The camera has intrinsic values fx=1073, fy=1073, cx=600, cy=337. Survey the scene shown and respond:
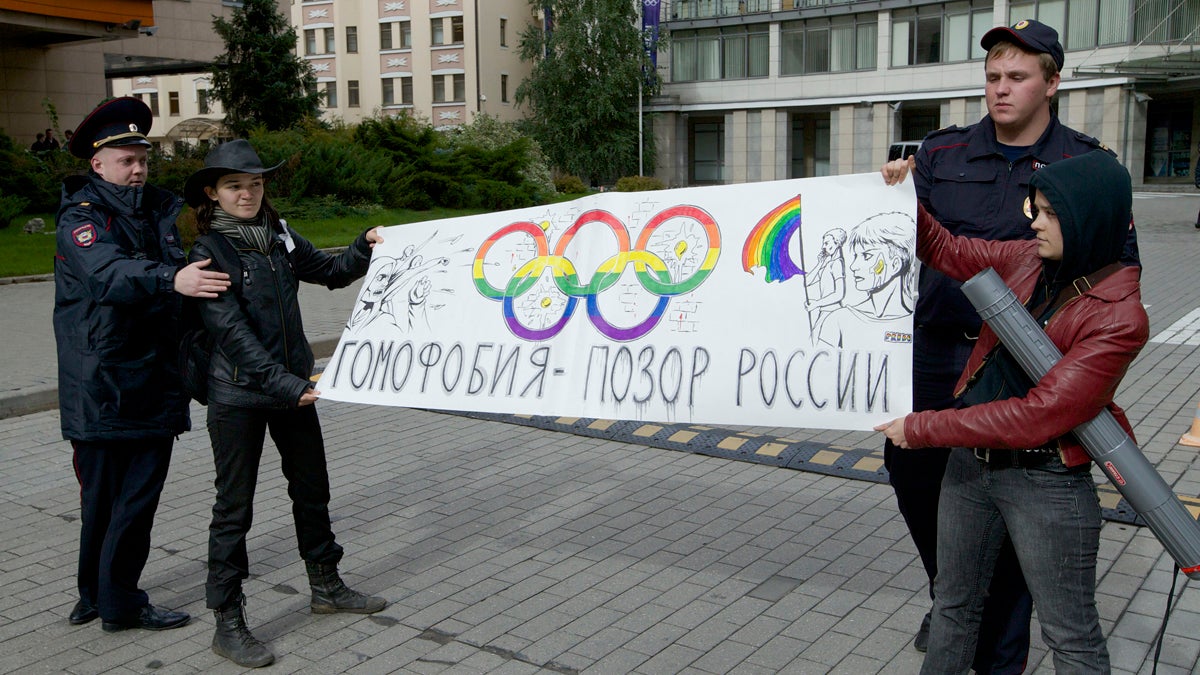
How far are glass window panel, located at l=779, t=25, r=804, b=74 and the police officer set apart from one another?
2201 inches

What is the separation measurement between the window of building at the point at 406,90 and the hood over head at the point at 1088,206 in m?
67.9

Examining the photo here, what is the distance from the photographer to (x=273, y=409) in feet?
14.5

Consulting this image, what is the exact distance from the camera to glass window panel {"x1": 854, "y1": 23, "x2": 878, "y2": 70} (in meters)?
54.8

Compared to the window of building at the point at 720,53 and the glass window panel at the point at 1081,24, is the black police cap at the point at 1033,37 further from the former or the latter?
the window of building at the point at 720,53

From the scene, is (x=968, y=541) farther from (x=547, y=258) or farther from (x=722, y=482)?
(x=722, y=482)

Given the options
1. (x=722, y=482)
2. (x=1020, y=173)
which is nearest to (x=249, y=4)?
(x=722, y=482)

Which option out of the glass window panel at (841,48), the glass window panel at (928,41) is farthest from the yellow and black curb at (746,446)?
the glass window panel at (841,48)

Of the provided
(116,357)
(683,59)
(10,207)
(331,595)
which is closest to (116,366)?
(116,357)

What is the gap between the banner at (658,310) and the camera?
406cm

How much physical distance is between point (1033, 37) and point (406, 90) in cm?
6802

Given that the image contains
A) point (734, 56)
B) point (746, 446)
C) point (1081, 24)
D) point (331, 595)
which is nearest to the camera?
point (331, 595)

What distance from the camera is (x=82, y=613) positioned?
4.79m

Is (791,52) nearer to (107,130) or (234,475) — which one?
(107,130)

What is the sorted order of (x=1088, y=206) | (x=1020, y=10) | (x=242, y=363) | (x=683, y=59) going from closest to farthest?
(x=1088, y=206), (x=242, y=363), (x=1020, y=10), (x=683, y=59)
